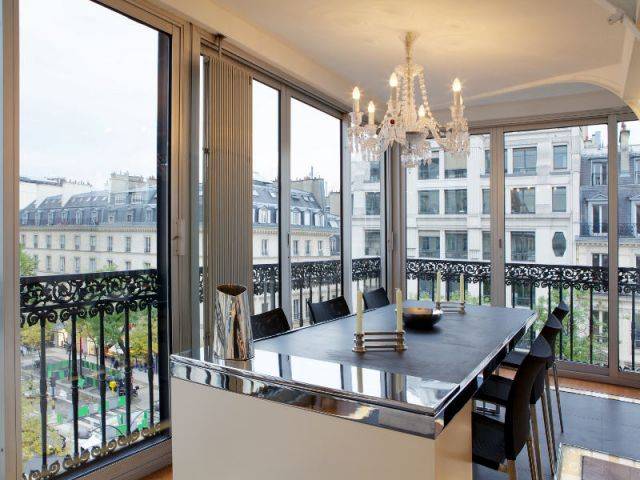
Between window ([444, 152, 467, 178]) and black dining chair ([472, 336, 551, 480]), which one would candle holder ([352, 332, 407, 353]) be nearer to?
black dining chair ([472, 336, 551, 480])

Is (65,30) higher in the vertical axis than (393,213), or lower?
higher

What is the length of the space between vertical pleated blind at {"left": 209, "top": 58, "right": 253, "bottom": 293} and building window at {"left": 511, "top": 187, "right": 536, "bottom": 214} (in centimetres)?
287

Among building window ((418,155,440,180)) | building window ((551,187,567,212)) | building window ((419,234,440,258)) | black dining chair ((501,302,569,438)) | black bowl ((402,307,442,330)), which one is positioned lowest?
black dining chair ((501,302,569,438))

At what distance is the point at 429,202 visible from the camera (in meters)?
5.11

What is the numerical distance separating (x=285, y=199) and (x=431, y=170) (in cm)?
211

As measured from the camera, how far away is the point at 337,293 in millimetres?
4406

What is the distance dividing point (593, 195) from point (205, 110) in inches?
142

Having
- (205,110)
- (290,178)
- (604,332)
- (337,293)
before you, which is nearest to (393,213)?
(337,293)

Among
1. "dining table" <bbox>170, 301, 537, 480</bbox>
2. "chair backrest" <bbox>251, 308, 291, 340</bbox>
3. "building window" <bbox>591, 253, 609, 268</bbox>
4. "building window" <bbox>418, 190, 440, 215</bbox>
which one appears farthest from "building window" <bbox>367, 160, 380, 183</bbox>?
"dining table" <bbox>170, 301, 537, 480</bbox>

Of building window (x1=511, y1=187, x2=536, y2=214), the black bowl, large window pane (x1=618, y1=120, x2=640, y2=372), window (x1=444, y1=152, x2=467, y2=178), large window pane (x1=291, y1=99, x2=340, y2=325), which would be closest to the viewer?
the black bowl

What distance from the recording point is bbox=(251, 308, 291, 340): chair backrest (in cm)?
238

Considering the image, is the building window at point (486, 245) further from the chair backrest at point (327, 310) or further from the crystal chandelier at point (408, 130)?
the chair backrest at point (327, 310)

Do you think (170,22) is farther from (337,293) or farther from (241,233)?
(337,293)

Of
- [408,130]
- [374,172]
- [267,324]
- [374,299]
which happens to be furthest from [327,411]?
[374,172]
